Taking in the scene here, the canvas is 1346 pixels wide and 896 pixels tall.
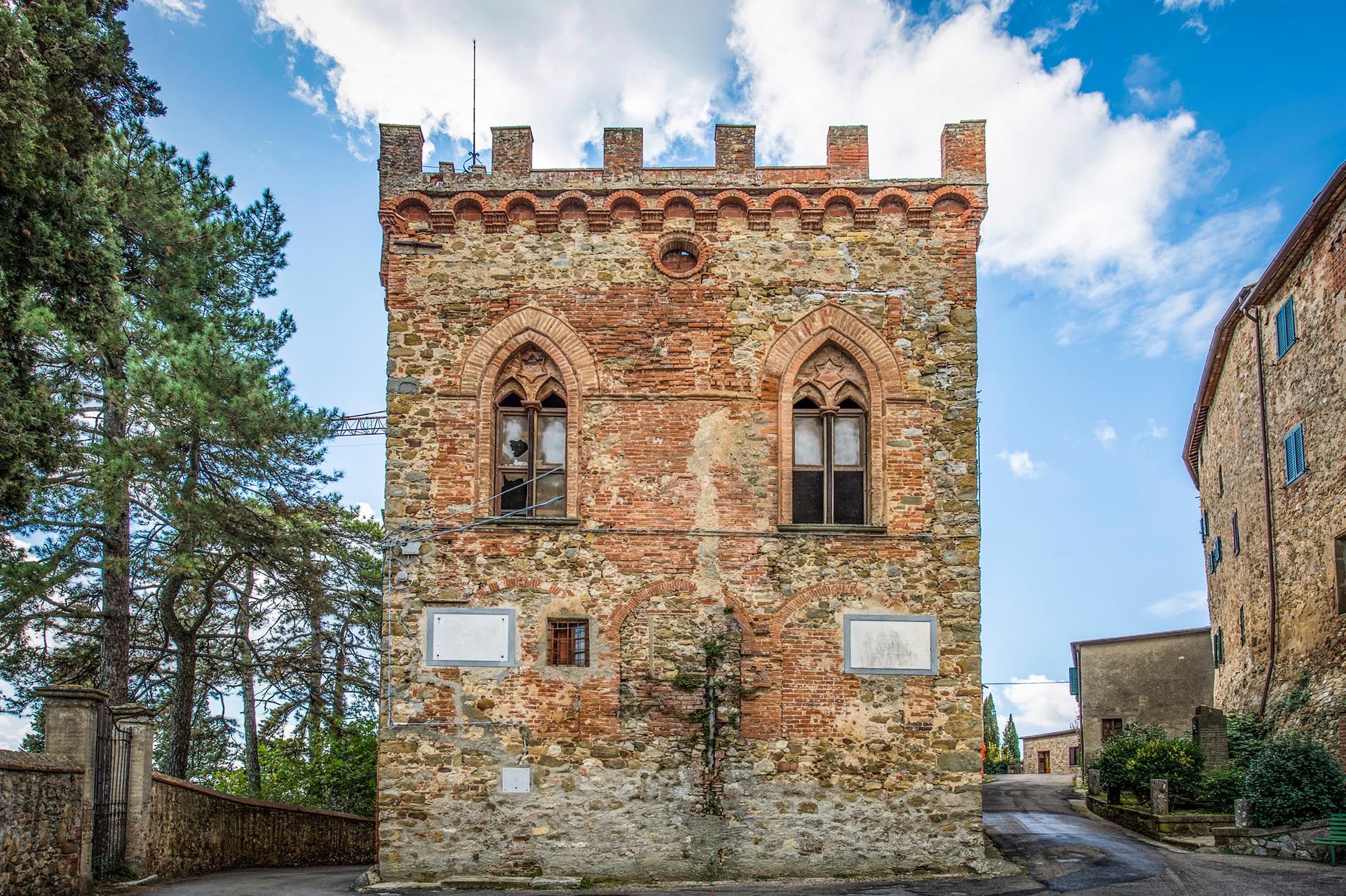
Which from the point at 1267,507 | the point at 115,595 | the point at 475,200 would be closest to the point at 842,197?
the point at 475,200

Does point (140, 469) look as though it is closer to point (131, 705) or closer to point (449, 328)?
point (131, 705)

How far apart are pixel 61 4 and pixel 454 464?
664 centimetres

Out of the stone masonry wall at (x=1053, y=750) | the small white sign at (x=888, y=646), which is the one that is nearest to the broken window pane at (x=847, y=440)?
the small white sign at (x=888, y=646)

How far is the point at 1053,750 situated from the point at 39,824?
117ft

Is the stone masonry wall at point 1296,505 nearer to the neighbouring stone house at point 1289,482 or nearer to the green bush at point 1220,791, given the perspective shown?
the neighbouring stone house at point 1289,482

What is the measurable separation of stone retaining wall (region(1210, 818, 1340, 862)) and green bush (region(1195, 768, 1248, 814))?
5.95ft

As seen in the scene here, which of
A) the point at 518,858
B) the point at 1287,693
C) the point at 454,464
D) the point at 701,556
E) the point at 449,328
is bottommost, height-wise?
the point at 518,858

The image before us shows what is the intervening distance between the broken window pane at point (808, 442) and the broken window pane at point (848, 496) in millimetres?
343

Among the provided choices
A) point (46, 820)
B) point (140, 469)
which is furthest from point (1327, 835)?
point (140, 469)

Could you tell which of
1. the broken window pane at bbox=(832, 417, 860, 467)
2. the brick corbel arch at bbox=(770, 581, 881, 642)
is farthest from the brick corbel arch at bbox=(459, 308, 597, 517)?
the broken window pane at bbox=(832, 417, 860, 467)

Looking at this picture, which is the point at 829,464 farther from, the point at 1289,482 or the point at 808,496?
the point at 1289,482

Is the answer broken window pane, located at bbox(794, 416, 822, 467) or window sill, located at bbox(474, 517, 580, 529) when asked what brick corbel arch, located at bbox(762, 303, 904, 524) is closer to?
broken window pane, located at bbox(794, 416, 822, 467)

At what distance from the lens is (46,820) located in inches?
483

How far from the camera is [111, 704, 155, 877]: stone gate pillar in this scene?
1455 cm
